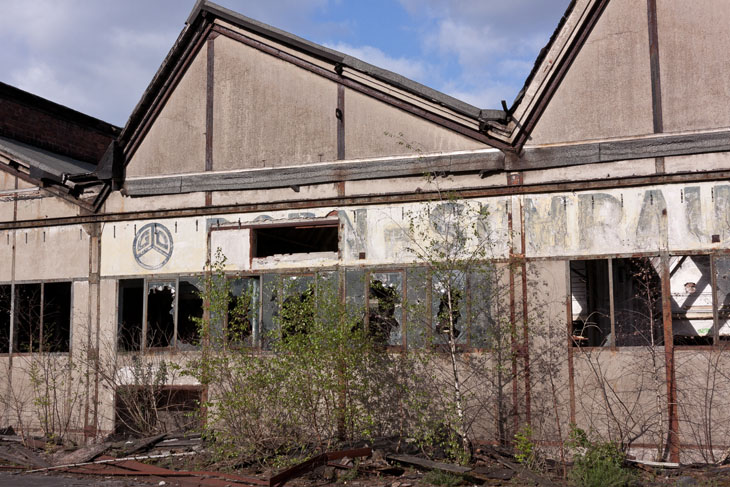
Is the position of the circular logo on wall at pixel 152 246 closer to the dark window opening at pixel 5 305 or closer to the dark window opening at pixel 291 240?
the dark window opening at pixel 291 240

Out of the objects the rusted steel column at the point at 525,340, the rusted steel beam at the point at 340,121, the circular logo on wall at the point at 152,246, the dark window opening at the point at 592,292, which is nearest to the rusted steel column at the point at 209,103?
the circular logo on wall at the point at 152,246

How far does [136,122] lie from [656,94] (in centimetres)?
910

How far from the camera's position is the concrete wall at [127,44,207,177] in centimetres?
1349

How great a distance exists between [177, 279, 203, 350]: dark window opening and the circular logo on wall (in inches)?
24.0

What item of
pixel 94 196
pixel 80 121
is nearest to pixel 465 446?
pixel 94 196

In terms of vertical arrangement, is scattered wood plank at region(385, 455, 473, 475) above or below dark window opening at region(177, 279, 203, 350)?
below

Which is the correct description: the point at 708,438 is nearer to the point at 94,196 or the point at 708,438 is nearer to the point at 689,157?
the point at 689,157

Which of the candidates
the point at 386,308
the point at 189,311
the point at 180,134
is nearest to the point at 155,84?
the point at 180,134

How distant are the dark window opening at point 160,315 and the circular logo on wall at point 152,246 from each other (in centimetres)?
41

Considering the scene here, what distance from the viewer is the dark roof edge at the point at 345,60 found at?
453 inches

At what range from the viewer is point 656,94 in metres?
10.7

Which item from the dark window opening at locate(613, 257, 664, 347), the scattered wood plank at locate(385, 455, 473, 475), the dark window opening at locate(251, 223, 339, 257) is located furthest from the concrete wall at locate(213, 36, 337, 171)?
the dark window opening at locate(613, 257, 664, 347)

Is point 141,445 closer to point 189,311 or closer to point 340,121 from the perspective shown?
point 189,311

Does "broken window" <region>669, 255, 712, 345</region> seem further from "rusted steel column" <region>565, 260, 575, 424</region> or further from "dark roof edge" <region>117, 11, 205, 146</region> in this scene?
"dark roof edge" <region>117, 11, 205, 146</region>
